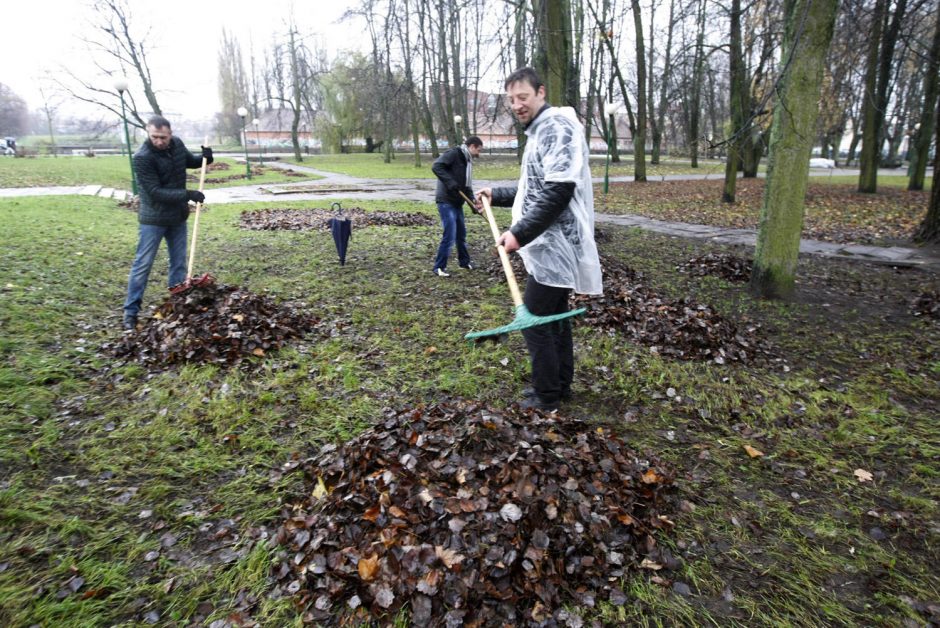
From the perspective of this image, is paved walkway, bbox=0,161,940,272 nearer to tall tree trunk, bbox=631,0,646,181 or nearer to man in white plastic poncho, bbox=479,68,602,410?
tall tree trunk, bbox=631,0,646,181

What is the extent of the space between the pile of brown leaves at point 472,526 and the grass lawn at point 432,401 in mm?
144

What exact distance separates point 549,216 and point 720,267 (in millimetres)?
5135

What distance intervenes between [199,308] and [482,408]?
125 inches

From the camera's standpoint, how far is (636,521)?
2.60 meters

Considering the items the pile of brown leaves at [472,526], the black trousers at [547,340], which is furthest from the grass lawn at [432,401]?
the black trousers at [547,340]

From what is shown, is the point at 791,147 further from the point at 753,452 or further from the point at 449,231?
the point at 449,231

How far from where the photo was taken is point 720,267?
7391mm

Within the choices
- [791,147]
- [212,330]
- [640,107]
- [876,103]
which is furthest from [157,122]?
[640,107]

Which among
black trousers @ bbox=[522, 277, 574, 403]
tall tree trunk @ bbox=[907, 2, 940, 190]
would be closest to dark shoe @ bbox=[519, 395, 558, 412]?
black trousers @ bbox=[522, 277, 574, 403]

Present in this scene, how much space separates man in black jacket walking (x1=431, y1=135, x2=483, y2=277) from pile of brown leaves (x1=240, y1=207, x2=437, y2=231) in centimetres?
462

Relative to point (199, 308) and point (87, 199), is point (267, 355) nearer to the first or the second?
point (199, 308)

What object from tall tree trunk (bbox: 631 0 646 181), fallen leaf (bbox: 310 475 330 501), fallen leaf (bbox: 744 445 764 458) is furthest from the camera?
tall tree trunk (bbox: 631 0 646 181)

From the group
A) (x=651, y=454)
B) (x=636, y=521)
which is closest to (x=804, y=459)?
(x=651, y=454)

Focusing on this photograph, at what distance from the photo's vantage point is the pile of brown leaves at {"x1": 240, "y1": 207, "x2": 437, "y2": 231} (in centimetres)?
1155
